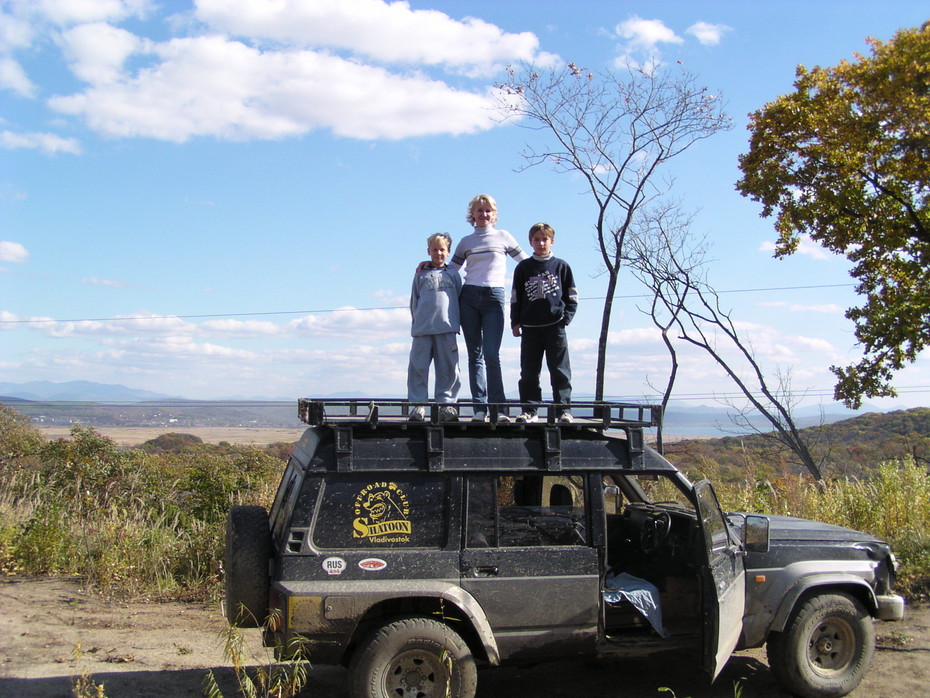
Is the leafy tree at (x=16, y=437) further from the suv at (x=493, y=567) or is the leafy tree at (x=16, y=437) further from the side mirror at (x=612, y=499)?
the side mirror at (x=612, y=499)

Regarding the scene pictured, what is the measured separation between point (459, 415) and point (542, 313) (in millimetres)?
1744

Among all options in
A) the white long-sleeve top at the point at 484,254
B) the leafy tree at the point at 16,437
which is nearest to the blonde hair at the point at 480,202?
the white long-sleeve top at the point at 484,254

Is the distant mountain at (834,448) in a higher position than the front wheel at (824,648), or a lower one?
higher

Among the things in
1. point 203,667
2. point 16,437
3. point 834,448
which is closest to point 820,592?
point 203,667

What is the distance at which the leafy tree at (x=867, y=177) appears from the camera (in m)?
11.7

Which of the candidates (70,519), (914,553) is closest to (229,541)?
(70,519)

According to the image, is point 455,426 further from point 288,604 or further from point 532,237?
point 532,237

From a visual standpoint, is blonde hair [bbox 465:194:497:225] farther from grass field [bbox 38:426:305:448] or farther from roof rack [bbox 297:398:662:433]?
grass field [bbox 38:426:305:448]

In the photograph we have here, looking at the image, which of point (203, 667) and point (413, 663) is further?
point (203, 667)

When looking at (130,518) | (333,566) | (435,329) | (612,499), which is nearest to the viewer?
(333,566)

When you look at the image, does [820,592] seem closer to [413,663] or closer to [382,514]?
[413,663]

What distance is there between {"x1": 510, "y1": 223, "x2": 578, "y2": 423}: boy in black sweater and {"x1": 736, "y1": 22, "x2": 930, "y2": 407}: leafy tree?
7.24 meters

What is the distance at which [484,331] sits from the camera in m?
6.87

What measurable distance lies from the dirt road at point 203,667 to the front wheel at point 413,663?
110 cm
